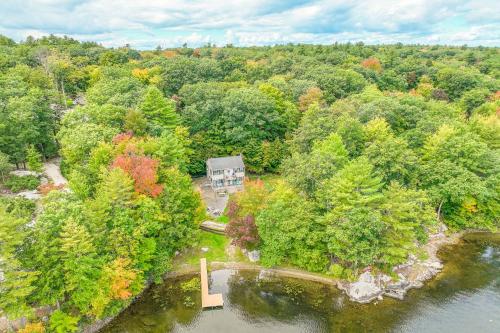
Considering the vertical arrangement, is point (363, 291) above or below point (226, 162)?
below

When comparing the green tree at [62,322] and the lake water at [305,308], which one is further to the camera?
the lake water at [305,308]

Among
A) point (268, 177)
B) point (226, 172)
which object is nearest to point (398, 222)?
point (268, 177)

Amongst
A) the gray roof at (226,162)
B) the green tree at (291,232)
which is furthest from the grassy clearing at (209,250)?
the gray roof at (226,162)

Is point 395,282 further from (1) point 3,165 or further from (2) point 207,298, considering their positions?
(1) point 3,165

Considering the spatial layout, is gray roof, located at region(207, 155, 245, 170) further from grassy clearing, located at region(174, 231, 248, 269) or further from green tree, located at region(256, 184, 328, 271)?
green tree, located at region(256, 184, 328, 271)

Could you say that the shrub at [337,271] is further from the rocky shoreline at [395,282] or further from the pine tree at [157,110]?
the pine tree at [157,110]
